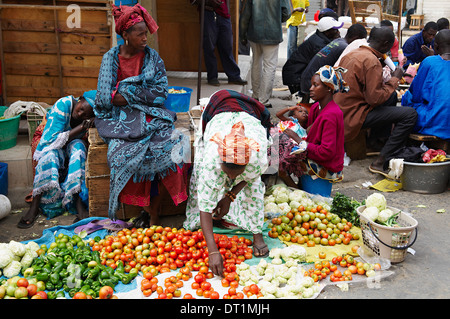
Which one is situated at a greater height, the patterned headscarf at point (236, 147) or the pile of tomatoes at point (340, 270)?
the patterned headscarf at point (236, 147)

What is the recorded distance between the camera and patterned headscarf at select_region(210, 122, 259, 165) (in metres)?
2.80

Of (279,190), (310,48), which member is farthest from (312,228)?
Answer: (310,48)

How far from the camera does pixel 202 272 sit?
328 centimetres

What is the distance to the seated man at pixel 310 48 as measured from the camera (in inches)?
266

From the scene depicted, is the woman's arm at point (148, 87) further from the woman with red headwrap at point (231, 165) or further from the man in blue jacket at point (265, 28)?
the man in blue jacket at point (265, 28)

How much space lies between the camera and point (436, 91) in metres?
5.34

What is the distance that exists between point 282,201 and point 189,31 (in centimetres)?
446

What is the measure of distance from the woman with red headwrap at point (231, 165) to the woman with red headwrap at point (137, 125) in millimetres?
326

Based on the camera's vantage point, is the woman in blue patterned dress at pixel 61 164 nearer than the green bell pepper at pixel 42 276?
No

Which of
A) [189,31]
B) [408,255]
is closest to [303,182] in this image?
[408,255]

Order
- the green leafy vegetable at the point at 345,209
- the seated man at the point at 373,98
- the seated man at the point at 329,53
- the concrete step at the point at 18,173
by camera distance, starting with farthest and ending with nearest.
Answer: the seated man at the point at 329,53 → the seated man at the point at 373,98 → the concrete step at the point at 18,173 → the green leafy vegetable at the point at 345,209

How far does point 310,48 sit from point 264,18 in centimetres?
93

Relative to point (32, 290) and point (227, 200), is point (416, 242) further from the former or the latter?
point (32, 290)

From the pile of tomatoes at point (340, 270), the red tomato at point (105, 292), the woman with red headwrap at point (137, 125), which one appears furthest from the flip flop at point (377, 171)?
the red tomato at point (105, 292)
